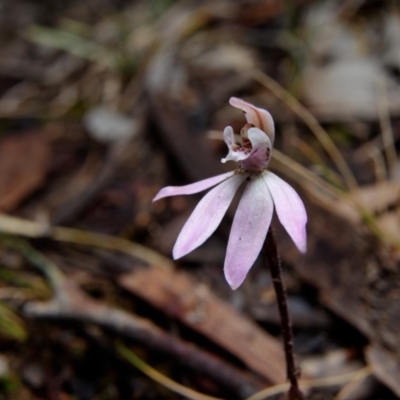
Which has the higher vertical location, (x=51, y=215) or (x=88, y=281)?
(x=51, y=215)

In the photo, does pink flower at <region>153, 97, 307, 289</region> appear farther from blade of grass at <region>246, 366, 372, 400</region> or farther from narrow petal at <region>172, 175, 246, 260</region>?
blade of grass at <region>246, 366, 372, 400</region>

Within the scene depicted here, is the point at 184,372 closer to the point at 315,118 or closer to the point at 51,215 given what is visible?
the point at 51,215

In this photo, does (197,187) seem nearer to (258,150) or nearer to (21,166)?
(258,150)

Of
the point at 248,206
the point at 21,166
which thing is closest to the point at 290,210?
the point at 248,206

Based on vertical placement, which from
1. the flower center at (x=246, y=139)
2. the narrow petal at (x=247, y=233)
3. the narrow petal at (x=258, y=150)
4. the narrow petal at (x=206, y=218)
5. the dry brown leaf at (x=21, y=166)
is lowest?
the narrow petal at (x=247, y=233)

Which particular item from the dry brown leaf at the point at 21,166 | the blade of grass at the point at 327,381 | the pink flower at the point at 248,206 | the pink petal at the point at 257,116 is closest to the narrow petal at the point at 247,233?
the pink flower at the point at 248,206

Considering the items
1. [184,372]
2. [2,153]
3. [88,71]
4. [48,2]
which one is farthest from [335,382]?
[48,2]

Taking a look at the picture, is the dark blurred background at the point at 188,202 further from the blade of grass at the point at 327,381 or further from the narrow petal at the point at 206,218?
the narrow petal at the point at 206,218
